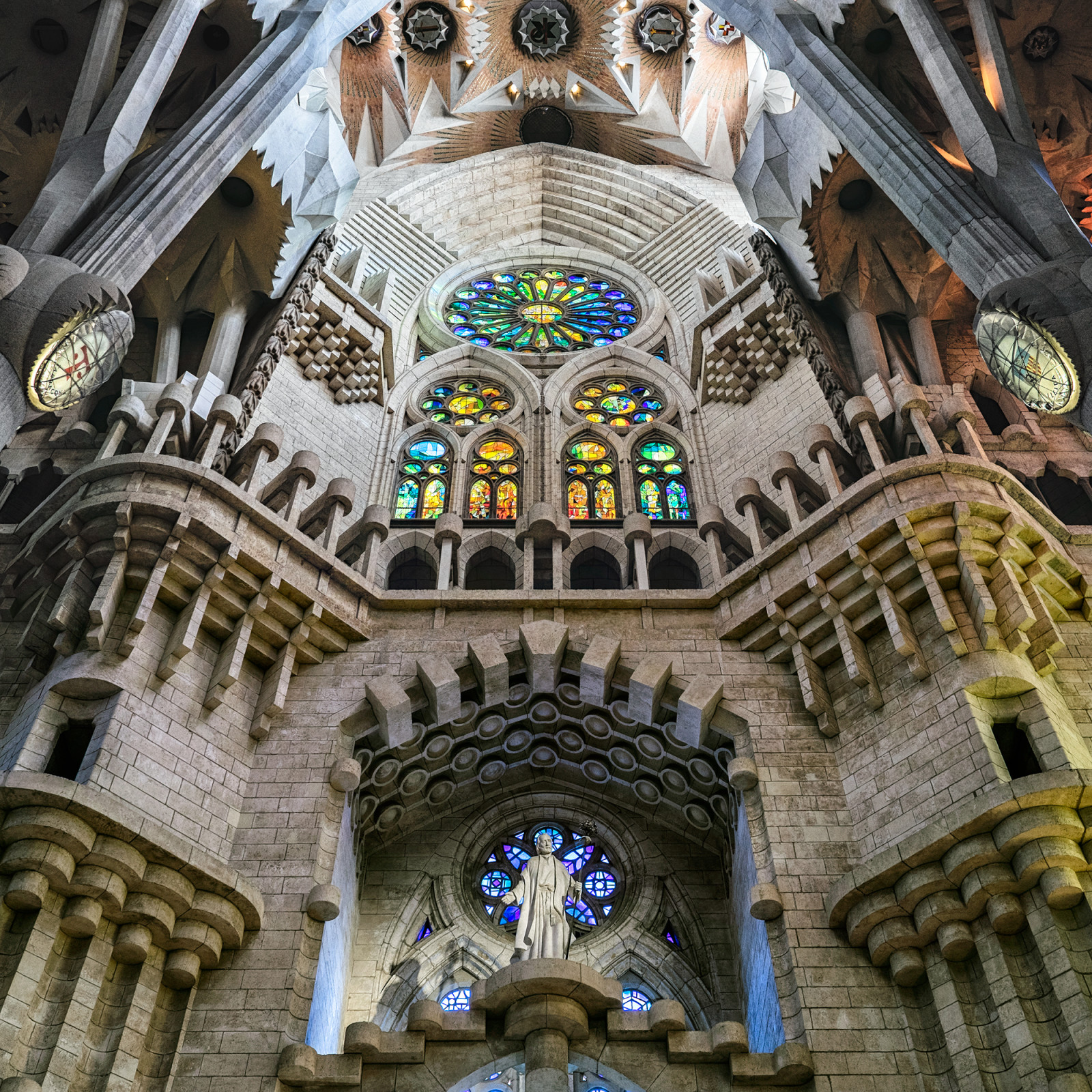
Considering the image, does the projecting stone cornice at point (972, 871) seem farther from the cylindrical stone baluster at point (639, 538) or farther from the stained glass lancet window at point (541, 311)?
the stained glass lancet window at point (541, 311)

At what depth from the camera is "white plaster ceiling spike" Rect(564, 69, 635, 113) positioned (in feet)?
79.2

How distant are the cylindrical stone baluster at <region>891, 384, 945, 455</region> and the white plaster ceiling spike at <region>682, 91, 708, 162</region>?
11586 mm

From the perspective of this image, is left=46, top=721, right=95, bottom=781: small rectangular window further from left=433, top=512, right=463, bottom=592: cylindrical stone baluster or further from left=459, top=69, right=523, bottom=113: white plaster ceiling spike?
left=459, top=69, right=523, bottom=113: white plaster ceiling spike

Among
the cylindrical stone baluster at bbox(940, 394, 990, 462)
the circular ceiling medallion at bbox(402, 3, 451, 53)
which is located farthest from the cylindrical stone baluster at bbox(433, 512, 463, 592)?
the circular ceiling medallion at bbox(402, 3, 451, 53)

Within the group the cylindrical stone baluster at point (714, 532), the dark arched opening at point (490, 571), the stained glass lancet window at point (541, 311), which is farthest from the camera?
the stained glass lancet window at point (541, 311)

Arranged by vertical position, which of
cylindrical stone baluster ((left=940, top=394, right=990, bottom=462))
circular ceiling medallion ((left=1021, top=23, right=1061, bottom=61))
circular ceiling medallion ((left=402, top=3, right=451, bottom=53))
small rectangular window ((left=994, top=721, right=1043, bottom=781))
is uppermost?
circular ceiling medallion ((left=402, top=3, right=451, bottom=53))

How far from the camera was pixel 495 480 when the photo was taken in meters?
16.5

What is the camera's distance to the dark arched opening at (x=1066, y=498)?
1396 cm

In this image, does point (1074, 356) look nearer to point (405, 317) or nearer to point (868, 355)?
point (868, 355)

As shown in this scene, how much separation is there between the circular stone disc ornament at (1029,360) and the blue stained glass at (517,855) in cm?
695

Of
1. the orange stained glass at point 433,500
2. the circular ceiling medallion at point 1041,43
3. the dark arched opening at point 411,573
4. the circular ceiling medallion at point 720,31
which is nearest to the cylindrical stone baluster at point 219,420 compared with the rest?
the dark arched opening at point 411,573

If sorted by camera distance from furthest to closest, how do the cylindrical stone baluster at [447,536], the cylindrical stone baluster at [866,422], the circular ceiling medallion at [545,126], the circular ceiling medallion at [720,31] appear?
the circular ceiling medallion at [545,126], the circular ceiling medallion at [720,31], the cylindrical stone baluster at [447,536], the cylindrical stone baluster at [866,422]

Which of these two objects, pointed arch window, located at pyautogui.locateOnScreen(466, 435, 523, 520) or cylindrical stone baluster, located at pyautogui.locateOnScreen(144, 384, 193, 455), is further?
pointed arch window, located at pyautogui.locateOnScreen(466, 435, 523, 520)

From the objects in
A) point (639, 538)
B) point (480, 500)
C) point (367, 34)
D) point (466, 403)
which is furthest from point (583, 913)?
point (367, 34)
